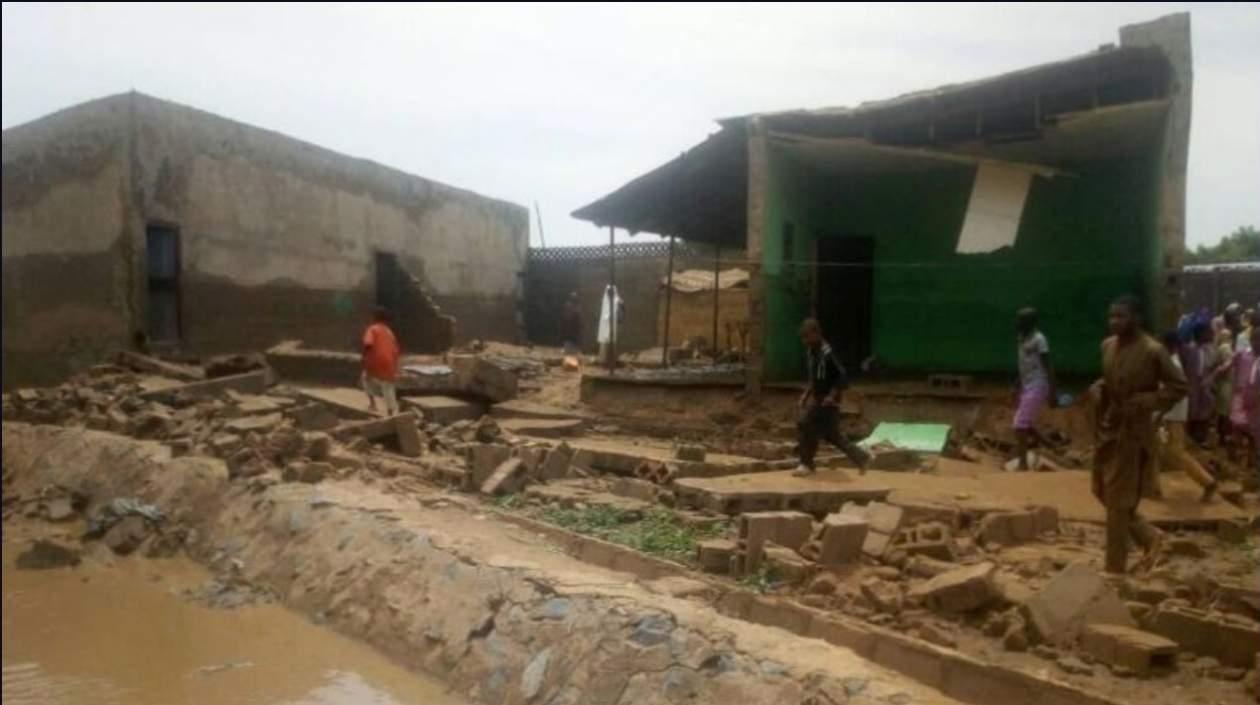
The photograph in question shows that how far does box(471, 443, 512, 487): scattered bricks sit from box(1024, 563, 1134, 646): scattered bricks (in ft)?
16.1

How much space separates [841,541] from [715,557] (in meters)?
0.76

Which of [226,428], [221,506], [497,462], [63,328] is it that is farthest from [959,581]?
[63,328]

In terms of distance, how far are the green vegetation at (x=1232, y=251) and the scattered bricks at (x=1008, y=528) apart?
9.21 m

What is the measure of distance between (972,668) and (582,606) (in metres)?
1.91

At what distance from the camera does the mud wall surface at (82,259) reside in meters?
12.1

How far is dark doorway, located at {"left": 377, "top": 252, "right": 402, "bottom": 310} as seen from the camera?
18.7 m

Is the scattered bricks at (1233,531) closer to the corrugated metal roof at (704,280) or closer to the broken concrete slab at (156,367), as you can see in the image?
the broken concrete slab at (156,367)

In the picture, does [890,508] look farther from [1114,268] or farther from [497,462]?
[1114,268]

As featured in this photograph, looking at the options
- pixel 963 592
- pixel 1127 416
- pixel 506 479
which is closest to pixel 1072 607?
pixel 963 592

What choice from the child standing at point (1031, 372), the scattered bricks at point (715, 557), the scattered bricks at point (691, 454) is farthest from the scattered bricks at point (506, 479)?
the child standing at point (1031, 372)

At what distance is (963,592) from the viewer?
5.20 m

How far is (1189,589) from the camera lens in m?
5.17

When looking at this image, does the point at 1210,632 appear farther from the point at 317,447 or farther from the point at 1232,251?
the point at 1232,251

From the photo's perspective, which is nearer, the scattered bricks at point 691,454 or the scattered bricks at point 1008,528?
the scattered bricks at point 1008,528
